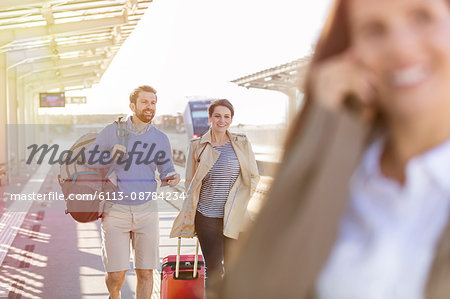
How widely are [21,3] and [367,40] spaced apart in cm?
1002

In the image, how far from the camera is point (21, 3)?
31.9ft

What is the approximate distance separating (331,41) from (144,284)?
3666 millimetres

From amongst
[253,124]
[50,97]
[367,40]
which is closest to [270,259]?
[367,40]

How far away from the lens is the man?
13.1 feet

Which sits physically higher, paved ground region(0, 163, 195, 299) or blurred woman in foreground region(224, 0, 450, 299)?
blurred woman in foreground region(224, 0, 450, 299)

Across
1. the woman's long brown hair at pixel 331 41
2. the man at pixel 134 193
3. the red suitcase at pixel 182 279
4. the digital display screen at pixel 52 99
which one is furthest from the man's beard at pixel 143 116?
the digital display screen at pixel 52 99

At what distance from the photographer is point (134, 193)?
4.02m

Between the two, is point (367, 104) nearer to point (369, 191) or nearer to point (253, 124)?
point (369, 191)

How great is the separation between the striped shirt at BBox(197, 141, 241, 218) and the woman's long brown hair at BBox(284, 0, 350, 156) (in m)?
3.56

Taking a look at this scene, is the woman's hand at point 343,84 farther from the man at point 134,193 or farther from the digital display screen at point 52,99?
the digital display screen at point 52,99

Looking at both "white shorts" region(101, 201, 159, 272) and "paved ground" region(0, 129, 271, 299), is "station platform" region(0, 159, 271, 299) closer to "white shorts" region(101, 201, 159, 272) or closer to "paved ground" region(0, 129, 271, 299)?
"paved ground" region(0, 129, 271, 299)

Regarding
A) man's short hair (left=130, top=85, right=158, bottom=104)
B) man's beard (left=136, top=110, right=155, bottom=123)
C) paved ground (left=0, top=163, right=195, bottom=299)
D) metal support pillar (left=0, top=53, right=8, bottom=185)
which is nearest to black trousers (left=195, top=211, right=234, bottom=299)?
man's beard (left=136, top=110, right=155, bottom=123)

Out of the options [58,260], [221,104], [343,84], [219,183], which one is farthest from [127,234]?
[343,84]

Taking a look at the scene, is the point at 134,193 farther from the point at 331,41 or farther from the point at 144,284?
the point at 331,41
